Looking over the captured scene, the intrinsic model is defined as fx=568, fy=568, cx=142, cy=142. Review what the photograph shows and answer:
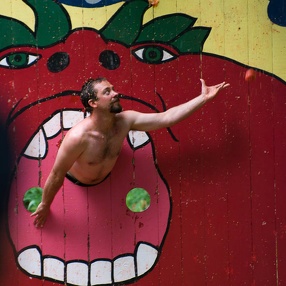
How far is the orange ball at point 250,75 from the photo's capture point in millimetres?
3102

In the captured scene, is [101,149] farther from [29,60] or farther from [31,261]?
[31,261]

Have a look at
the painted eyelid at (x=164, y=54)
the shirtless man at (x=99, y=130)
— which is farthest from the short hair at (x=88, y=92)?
the painted eyelid at (x=164, y=54)

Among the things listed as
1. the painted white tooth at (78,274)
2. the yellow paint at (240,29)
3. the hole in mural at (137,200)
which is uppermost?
the yellow paint at (240,29)

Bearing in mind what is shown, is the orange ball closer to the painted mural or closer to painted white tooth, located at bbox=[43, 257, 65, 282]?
the painted mural

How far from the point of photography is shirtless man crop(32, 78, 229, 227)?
2801mm

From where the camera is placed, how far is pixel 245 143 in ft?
10.2

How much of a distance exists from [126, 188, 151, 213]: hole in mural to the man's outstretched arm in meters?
0.37

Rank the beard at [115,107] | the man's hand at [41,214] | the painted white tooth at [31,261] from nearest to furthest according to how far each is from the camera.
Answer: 1. the beard at [115,107]
2. the man's hand at [41,214]
3. the painted white tooth at [31,261]

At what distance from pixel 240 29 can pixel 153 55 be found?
1.63ft

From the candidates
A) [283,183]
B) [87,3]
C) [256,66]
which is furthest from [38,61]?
[283,183]

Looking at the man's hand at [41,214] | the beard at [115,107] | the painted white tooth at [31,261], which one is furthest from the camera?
the painted white tooth at [31,261]

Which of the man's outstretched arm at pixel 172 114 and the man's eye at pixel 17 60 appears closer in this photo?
the man's outstretched arm at pixel 172 114

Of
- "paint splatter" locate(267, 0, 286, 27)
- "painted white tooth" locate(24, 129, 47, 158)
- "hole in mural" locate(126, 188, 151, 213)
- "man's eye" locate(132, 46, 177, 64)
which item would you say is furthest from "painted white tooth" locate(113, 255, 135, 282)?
"paint splatter" locate(267, 0, 286, 27)

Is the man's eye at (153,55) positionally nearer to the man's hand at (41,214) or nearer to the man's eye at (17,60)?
the man's eye at (17,60)
